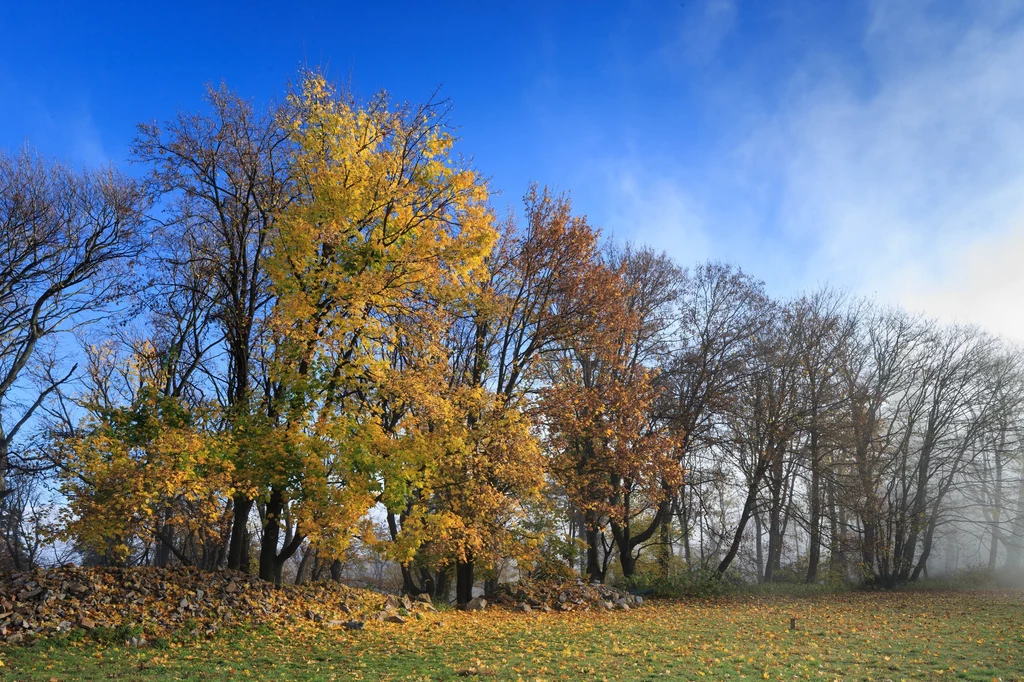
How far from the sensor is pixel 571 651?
10.6 meters

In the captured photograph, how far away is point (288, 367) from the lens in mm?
13164

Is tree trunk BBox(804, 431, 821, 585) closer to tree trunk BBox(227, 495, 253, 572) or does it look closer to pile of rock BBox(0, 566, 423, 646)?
pile of rock BBox(0, 566, 423, 646)

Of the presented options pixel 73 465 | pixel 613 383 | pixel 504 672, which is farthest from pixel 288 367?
pixel 613 383

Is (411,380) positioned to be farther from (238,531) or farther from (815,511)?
(815,511)

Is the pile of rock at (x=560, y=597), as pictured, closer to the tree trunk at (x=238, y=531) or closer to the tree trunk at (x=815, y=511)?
the tree trunk at (x=238, y=531)

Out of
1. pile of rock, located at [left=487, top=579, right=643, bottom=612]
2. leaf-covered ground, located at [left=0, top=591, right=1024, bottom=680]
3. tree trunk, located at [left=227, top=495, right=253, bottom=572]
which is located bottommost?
pile of rock, located at [left=487, top=579, right=643, bottom=612]

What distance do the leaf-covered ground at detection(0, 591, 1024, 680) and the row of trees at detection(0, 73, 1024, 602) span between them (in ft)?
7.32

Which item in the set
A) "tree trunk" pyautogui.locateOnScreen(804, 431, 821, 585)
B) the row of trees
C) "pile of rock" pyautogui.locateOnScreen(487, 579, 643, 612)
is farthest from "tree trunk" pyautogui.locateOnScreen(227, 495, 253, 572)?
"tree trunk" pyautogui.locateOnScreen(804, 431, 821, 585)

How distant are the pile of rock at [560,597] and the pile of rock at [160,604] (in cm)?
391

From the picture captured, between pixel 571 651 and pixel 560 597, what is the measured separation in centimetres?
775

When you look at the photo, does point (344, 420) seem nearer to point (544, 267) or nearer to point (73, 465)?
point (73, 465)

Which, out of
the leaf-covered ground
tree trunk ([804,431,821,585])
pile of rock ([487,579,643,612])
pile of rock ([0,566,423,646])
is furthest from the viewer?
tree trunk ([804,431,821,585])

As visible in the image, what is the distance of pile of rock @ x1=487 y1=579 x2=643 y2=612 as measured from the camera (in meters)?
17.7

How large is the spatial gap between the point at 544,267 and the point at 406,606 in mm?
9854
